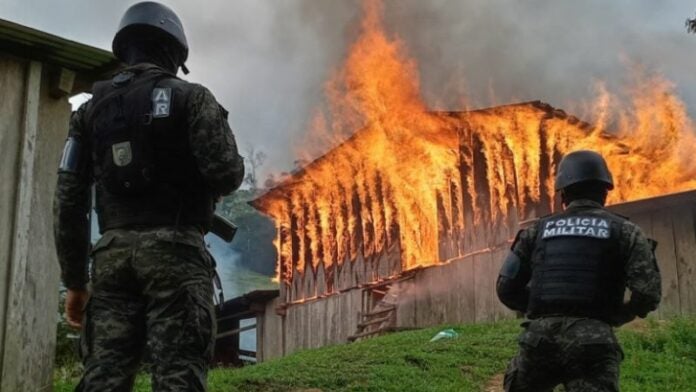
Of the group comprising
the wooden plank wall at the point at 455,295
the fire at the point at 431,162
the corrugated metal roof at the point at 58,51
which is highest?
the fire at the point at 431,162

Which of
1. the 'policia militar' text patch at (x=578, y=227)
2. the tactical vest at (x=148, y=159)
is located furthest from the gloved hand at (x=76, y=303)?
the 'policia militar' text patch at (x=578, y=227)

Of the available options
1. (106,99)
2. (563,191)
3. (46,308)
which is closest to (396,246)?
(46,308)

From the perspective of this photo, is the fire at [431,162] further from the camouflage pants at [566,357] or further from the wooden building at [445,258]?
the camouflage pants at [566,357]

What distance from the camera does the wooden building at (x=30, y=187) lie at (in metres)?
7.08

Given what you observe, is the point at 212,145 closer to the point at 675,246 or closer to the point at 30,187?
the point at 30,187

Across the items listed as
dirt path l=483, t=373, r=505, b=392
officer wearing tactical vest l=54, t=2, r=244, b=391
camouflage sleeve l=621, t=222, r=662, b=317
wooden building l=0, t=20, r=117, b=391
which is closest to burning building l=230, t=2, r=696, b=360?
dirt path l=483, t=373, r=505, b=392

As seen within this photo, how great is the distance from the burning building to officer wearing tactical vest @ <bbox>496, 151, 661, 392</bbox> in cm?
906

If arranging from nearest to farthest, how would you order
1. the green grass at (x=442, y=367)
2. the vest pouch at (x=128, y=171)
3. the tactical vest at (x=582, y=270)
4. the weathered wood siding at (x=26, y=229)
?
the vest pouch at (x=128, y=171)
the tactical vest at (x=582, y=270)
the weathered wood siding at (x=26, y=229)
the green grass at (x=442, y=367)

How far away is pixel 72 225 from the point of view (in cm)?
371

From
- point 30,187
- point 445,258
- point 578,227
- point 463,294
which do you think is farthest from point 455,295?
point 578,227

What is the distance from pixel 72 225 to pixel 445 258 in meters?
14.0

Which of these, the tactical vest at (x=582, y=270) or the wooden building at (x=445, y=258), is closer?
the tactical vest at (x=582, y=270)

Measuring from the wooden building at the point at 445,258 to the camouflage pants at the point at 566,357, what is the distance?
9.20 meters

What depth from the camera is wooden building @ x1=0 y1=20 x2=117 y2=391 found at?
279 inches
